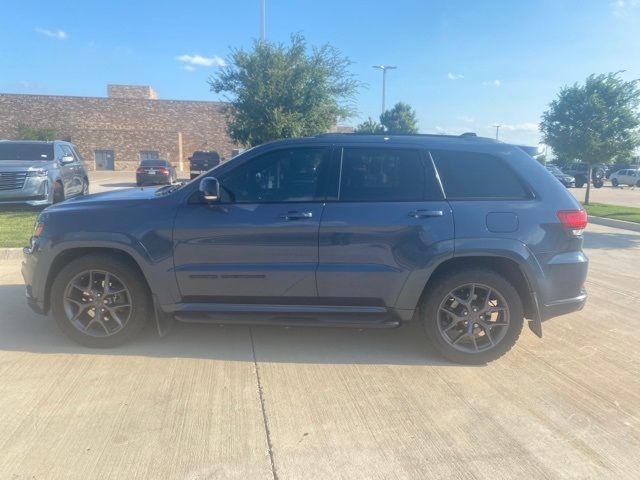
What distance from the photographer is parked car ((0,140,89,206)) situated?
10180mm

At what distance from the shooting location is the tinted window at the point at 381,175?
3.94 m

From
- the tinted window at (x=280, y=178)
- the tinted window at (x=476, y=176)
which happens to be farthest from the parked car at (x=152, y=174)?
the tinted window at (x=476, y=176)

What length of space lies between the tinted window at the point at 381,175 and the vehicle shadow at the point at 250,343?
1.38 meters

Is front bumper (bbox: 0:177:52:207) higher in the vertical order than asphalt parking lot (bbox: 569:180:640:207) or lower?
higher

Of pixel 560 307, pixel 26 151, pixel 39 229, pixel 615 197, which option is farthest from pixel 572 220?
pixel 615 197

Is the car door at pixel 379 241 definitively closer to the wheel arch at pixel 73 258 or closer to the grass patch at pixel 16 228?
the wheel arch at pixel 73 258

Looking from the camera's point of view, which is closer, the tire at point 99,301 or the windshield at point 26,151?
the tire at point 99,301

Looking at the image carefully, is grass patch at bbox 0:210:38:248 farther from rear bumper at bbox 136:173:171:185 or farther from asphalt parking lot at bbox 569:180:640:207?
asphalt parking lot at bbox 569:180:640:207

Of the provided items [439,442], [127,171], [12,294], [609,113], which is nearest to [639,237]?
[609,113]

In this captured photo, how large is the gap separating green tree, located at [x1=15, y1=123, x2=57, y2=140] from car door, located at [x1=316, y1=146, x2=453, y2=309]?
147ft

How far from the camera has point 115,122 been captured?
153 ft

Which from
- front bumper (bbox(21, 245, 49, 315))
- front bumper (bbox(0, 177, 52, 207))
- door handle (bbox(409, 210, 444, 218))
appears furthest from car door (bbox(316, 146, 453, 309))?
front bumper (bbox(0, 177, 52, 207))

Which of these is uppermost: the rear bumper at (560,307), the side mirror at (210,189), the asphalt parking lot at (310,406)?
the side mirror at (210,189)

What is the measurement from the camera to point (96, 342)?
408cm
